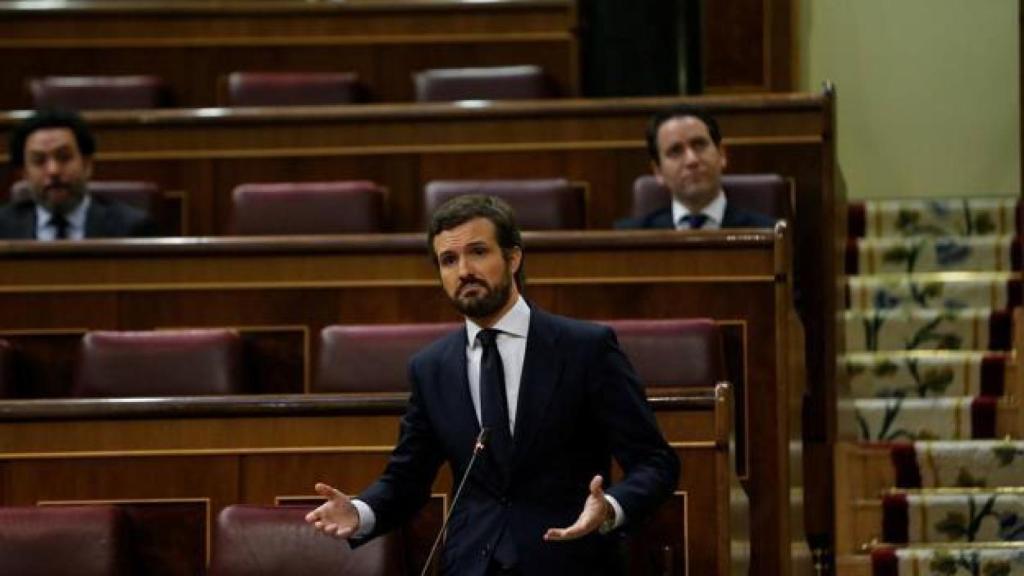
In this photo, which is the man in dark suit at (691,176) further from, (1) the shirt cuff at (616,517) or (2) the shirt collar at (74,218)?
(1) the shirt cuff at (616,517)

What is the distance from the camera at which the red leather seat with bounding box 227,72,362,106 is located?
2.53 meters

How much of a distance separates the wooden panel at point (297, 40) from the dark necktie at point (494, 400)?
54.6 inches

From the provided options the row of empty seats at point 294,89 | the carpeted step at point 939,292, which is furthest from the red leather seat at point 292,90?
the carpeted step at point 939,292

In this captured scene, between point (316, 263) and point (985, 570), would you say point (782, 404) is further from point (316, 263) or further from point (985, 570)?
point (316, 263)

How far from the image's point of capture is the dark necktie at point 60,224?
2105mm

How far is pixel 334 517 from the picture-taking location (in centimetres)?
123

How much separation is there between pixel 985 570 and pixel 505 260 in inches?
25.2

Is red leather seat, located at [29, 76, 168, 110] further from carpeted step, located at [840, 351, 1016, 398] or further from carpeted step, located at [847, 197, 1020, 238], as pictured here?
carpeted step, located at [840, 351, 1016, 398]

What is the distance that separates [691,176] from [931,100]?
70 centimetres

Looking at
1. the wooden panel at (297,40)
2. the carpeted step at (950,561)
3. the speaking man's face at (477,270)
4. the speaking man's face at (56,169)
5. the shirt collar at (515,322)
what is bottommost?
the carpeted step at (950,561)

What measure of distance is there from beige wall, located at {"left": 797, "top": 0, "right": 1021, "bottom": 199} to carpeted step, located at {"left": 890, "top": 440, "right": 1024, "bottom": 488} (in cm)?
75

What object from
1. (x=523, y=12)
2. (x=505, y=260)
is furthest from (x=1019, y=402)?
(x=523, y=12)

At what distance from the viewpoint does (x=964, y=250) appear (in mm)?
2258

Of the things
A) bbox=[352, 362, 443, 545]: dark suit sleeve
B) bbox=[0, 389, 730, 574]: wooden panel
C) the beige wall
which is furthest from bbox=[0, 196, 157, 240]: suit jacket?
the beige wall
